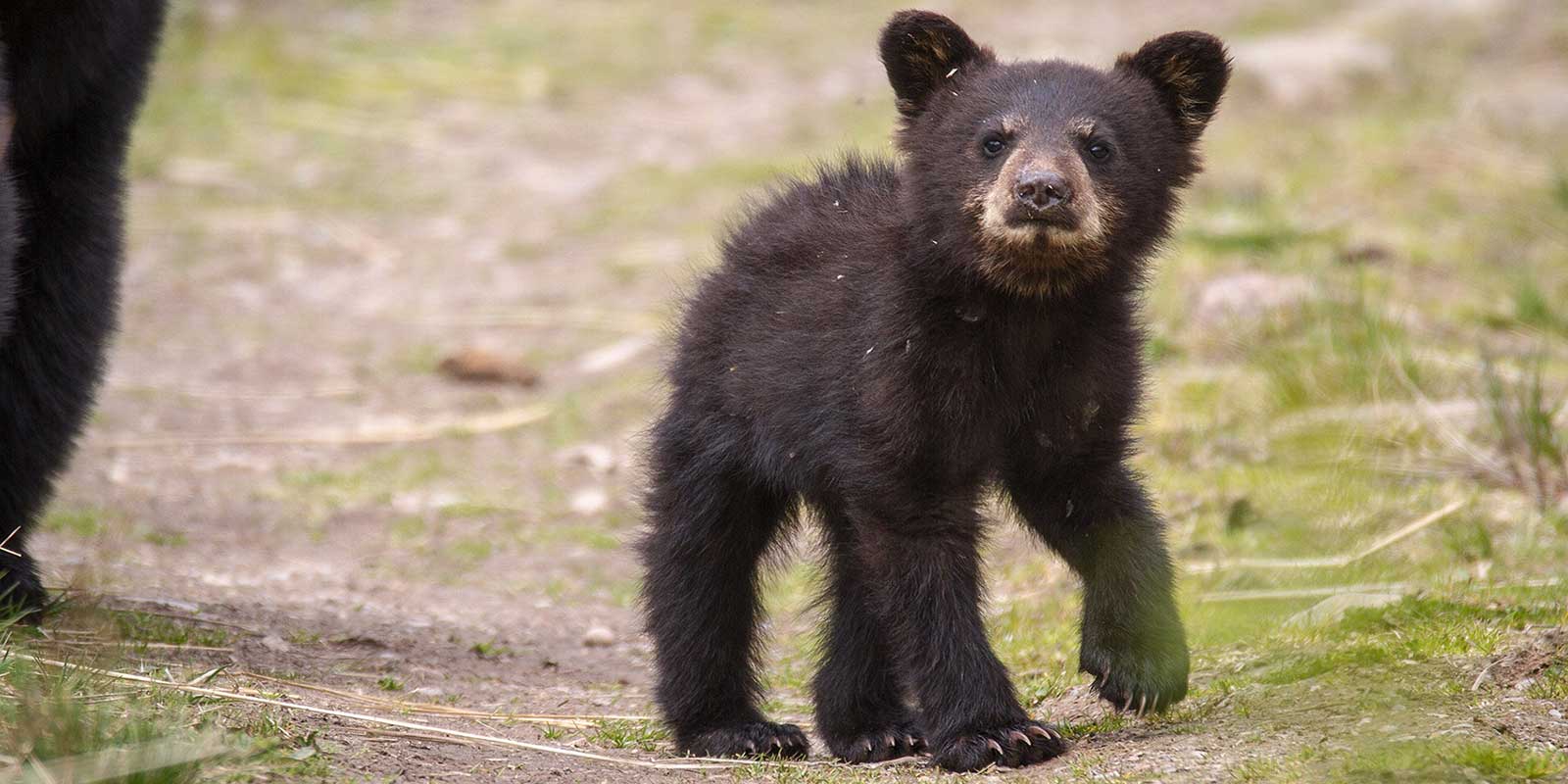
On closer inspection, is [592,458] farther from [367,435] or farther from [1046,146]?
[1046,146]

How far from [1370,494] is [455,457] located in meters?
4.32

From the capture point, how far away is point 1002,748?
425 cm

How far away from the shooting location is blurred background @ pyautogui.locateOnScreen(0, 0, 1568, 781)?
179 inches

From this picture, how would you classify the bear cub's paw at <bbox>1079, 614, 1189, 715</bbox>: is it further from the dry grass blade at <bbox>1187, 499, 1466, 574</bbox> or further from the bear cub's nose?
the dry grass blade at <bbox>1187, 499, 1466, 574</bbox>

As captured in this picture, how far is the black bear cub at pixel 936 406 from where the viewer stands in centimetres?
444

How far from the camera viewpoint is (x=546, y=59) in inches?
626

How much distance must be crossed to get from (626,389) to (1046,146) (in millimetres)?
5033

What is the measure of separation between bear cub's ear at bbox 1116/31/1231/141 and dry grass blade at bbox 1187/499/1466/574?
5.29ft

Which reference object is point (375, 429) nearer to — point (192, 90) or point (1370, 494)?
point (1370, 494)

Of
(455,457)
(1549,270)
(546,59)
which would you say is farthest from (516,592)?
(546,59)

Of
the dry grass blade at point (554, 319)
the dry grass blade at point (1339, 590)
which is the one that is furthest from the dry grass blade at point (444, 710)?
the dry grass blade at point (554, 319)

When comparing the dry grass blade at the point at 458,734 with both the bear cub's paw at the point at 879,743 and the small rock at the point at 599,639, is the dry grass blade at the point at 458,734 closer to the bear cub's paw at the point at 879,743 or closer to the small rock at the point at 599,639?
the bear cub's paw at the point at 879,743

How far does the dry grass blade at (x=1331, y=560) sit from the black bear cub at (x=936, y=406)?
1252 mm

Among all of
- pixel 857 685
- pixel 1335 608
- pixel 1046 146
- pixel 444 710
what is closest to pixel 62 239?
pixel 444 710
